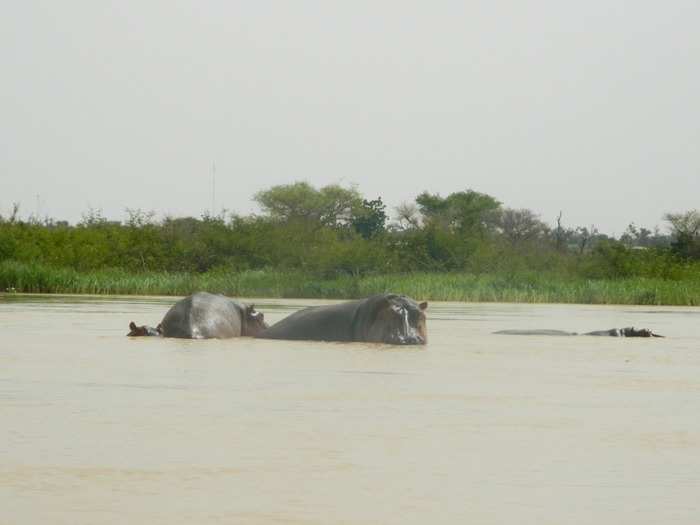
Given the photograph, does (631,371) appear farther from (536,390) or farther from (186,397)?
(186,397)

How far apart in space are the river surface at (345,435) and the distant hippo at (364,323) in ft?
1.12

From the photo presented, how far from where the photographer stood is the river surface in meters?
5.16

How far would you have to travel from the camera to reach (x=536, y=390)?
9.50 m

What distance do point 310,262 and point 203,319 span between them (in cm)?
2463

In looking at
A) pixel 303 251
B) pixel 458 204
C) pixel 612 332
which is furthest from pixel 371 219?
pixel 612 332

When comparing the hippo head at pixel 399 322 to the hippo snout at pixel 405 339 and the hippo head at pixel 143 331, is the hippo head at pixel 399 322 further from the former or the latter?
the hippo head at pixel 143 331

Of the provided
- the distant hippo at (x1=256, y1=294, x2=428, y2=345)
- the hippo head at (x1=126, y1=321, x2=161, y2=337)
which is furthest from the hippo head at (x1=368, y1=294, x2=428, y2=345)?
the hippo head at (x1=126, y1=321, x2=161, y2=337)

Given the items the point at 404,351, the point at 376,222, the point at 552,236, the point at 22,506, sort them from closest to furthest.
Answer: the point at 22,506, the point at 404,351, the point at 376,222, the point at 552,236

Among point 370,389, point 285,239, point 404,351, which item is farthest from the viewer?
point 285,239

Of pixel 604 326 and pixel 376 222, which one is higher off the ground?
pixel 376 222

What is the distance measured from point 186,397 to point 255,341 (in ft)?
17.7

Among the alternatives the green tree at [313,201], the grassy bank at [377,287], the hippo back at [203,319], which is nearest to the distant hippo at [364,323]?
the hippo back at [203,319]

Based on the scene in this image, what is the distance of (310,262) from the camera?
38875 millimetres

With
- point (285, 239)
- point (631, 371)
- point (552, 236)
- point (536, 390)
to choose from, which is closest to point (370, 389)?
point (536, 390)
